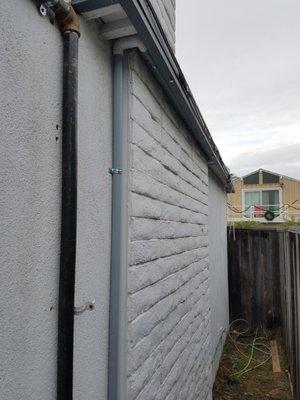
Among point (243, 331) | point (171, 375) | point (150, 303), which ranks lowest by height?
point (243, 331)

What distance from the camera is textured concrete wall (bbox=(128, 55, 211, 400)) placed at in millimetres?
1895

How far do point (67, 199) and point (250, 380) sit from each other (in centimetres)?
548

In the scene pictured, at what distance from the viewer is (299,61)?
8852 mm

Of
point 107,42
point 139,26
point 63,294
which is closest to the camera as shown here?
point 63,294

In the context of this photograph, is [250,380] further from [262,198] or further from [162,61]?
[262,198]

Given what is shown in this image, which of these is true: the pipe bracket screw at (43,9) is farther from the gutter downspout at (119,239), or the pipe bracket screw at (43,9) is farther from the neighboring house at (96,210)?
the gutter downspout at (119,239)

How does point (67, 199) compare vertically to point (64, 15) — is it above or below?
below

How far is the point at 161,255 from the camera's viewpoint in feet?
7.82

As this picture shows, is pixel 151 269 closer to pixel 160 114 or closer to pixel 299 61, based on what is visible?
pixel 160 114

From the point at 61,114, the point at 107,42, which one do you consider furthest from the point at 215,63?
the point at 61,114

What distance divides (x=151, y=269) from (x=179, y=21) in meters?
4.77

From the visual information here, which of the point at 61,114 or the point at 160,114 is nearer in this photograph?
the point at 61,114

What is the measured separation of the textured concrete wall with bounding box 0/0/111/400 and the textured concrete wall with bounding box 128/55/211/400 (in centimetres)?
35

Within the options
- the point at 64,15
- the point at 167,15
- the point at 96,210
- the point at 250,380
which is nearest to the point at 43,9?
the point at 64,15
